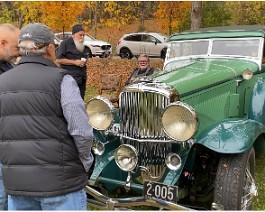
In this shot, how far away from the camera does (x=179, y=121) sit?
393 cm

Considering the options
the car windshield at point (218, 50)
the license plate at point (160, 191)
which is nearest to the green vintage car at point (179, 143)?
→ the license plate at point (160, 191)

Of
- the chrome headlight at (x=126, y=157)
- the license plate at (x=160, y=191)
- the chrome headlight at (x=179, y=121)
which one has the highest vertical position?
the chrome headlight at (x=179, y=121)

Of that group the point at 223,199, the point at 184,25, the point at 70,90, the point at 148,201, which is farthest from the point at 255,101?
the point at 184,25

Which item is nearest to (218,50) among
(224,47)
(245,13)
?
(224,47)

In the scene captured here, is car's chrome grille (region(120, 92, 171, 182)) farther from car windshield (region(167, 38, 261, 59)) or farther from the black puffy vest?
car windshield (region(167, 38, 261, 59))

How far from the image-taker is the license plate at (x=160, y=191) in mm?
3666

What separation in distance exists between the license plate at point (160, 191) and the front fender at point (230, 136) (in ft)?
1.78

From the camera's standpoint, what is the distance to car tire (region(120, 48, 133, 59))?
20644 mm

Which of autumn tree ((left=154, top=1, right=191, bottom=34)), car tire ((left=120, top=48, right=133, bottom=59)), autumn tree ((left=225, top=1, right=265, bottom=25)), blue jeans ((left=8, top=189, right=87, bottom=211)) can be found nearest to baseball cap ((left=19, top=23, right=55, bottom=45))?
blue jeans ((left=8, top=189, right=87, bottom=211))

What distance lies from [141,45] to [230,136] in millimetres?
16890

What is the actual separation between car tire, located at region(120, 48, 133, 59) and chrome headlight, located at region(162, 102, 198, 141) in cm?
1681

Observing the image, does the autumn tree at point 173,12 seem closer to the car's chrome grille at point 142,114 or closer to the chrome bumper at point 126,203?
A: the car's chrome grille at point 142,114

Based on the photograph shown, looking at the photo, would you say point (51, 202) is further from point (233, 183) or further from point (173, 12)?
point (173, 12)

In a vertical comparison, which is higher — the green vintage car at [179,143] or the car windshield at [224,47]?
the car windshield at [224,47]
